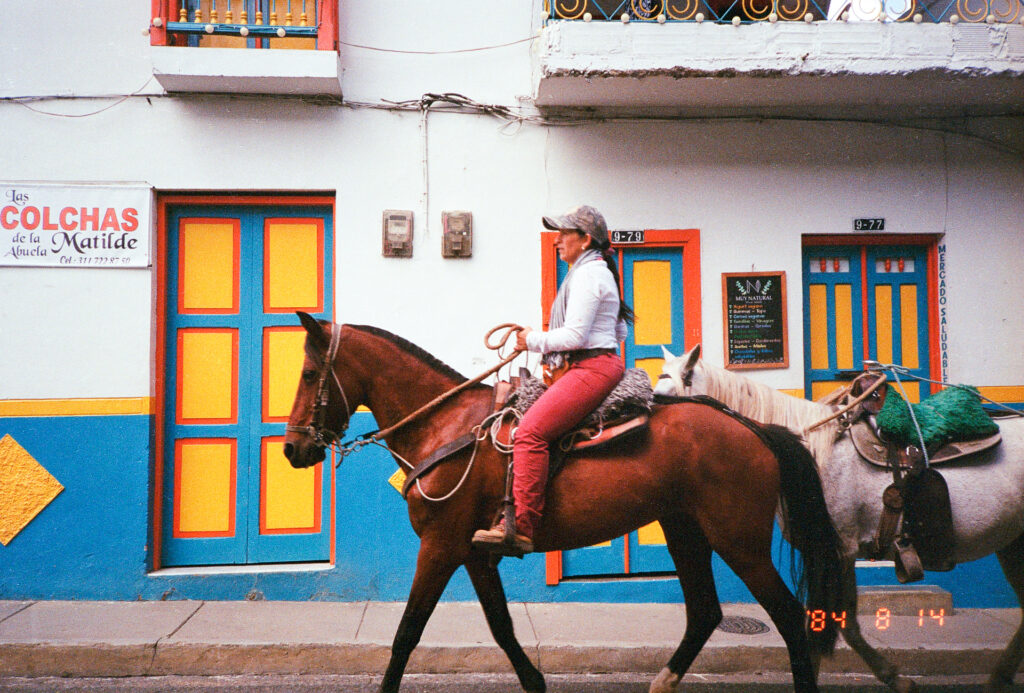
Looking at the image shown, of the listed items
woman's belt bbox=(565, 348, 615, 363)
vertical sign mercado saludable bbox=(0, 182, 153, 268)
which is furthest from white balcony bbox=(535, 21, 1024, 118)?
vertical sign mercado saludable bbox=(0, 182, 153, 268)

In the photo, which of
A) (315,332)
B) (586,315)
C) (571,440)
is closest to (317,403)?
(315,332)

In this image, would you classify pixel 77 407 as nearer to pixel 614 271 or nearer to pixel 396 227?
pixel 396 227

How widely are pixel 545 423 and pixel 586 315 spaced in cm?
55

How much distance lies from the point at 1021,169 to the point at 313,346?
20.1ft

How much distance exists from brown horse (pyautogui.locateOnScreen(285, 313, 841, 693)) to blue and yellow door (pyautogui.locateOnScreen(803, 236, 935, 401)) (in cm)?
281

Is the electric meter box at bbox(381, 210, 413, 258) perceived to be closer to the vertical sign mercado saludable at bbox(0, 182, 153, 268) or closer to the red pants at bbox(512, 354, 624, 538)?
the vertical sign mercado saludable at bbox(0, 182, 153, 268)

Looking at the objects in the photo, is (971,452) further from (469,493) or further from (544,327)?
(544,327)

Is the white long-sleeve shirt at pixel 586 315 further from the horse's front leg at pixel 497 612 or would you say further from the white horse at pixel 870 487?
the horse's front leg at pixel 497 612

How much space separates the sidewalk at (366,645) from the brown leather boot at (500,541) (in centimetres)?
154

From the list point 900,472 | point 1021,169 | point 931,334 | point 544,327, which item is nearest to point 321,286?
point 544,327

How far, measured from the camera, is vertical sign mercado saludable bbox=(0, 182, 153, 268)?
5488 millimetres

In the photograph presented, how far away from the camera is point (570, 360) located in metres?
3.55

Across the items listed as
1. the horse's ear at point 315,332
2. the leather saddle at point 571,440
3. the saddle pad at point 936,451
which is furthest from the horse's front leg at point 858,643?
the horse's ear at point 315,332

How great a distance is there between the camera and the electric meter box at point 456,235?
565cm
